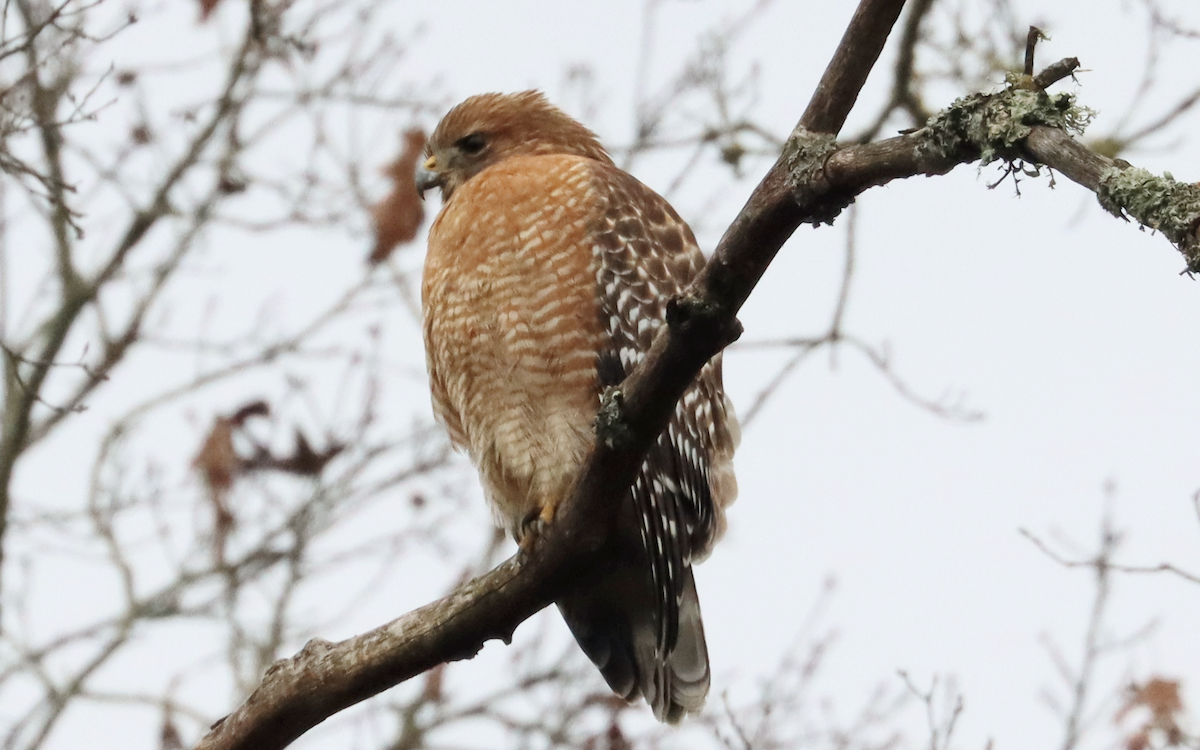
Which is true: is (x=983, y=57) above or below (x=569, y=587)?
above

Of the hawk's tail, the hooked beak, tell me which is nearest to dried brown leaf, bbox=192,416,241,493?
the hooked beak

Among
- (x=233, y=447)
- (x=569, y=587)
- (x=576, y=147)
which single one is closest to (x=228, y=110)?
(x=233, y=447)

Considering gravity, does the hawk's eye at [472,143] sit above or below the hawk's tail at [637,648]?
above

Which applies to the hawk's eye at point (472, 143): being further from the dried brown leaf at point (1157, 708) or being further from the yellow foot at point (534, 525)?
the dried brown leaf at point (1157, 708)

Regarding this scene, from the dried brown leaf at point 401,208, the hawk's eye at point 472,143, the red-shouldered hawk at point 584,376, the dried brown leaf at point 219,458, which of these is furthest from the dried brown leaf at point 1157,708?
the dried brown leaf at point 219,458

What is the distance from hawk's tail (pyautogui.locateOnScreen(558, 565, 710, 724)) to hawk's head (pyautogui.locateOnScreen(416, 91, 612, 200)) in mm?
1977

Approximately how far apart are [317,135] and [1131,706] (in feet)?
21.2

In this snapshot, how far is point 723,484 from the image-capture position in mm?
5461

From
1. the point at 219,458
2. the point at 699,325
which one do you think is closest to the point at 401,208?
the point at 219,458

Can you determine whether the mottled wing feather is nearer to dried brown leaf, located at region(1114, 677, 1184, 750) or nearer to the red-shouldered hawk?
the red-shouldered hawk

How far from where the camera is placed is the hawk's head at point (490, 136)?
20.1 feet

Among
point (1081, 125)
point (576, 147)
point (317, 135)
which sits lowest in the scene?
point (1081, 125)

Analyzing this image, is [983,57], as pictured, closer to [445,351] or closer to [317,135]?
[445,351]

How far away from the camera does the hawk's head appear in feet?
20.1
